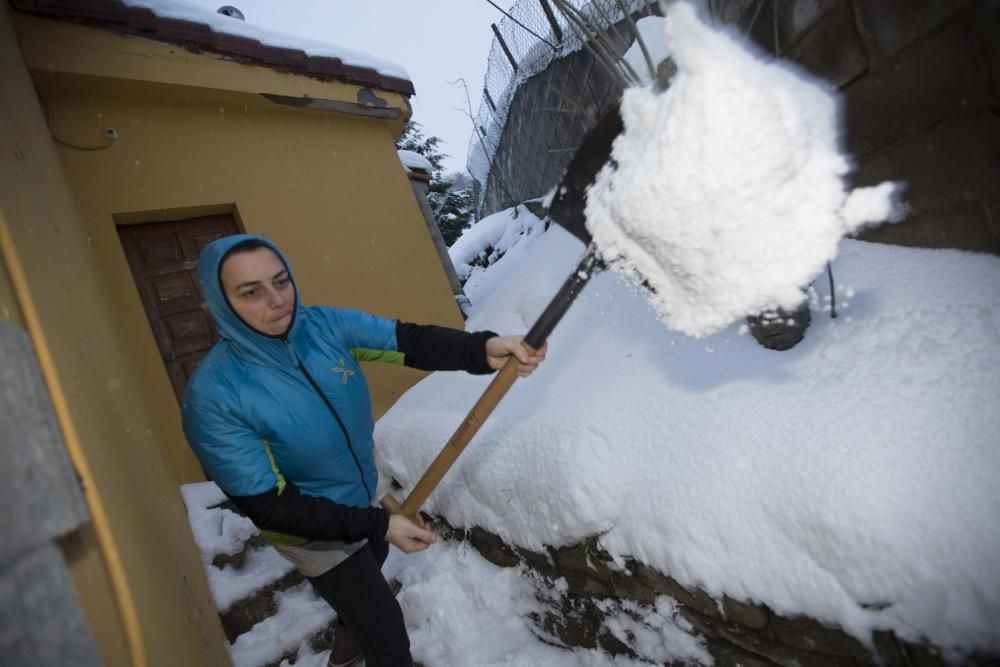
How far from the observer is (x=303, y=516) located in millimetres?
1332

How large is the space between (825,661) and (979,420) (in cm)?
80

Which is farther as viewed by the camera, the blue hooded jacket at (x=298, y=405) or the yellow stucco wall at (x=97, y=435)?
the blue hooded jacket at (x=298, y=405)

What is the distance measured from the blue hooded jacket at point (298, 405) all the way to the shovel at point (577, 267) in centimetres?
19

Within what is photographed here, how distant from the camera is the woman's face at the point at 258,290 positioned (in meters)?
1.46

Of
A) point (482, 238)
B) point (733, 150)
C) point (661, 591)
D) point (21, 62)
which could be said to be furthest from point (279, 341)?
point (482, 238)

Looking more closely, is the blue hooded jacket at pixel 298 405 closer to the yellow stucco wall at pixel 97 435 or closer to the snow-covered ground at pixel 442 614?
the yellow stucco wall at pixel 97 435

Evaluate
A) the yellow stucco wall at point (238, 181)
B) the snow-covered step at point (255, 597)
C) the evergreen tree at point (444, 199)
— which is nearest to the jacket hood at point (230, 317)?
the snow-covered step at point (255, 597)

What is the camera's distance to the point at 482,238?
27.1 feet

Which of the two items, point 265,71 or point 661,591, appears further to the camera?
point 265,71

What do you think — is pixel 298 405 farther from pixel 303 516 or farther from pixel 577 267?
pixel 577 267

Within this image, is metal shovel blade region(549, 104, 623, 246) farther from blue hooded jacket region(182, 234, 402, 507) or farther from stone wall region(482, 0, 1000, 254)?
stone wall region(482, 0, 1000, 254)

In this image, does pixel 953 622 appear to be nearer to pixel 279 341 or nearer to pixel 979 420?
pixel 979 420

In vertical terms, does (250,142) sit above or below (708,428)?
above

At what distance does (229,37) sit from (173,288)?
2058 mm
